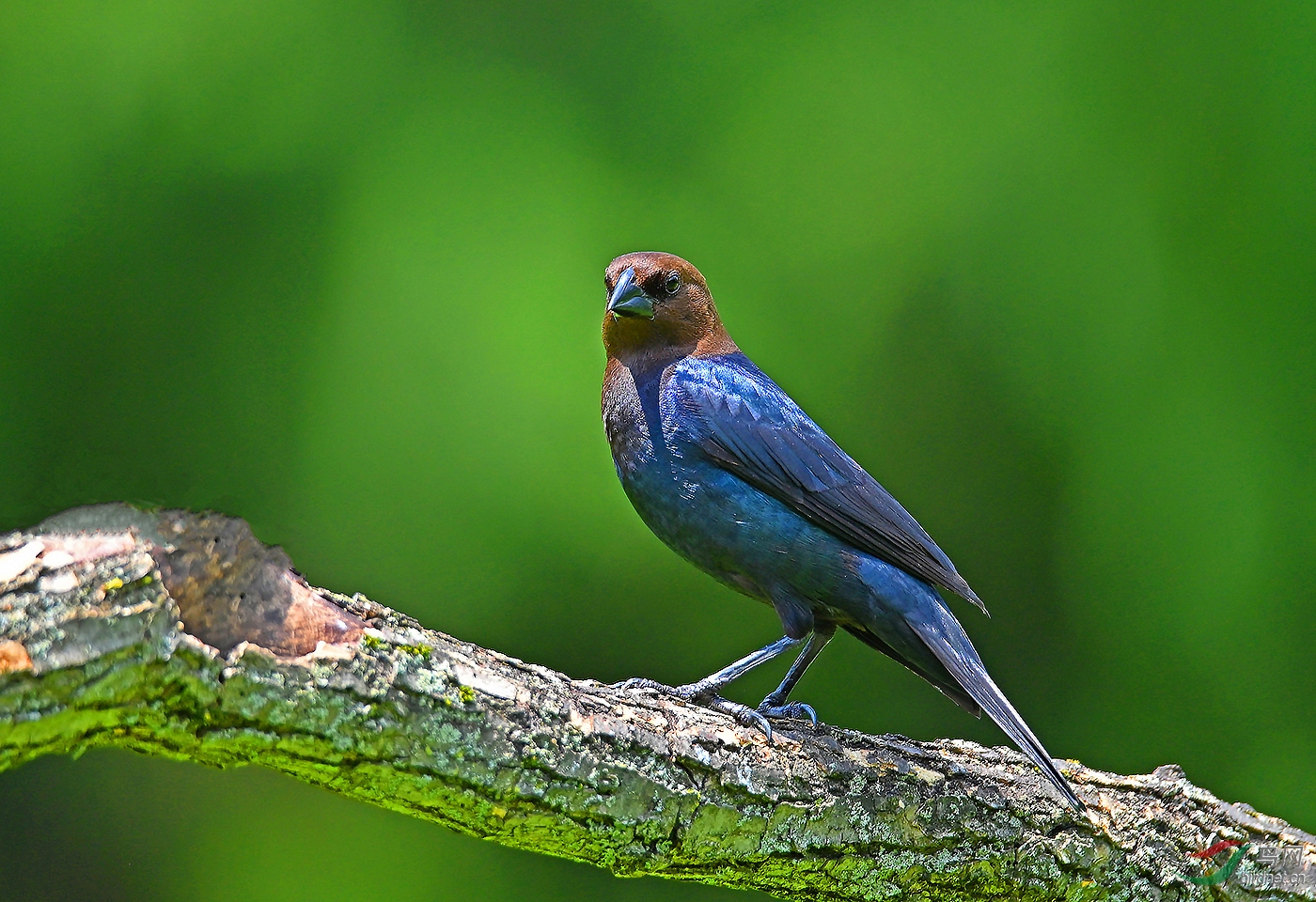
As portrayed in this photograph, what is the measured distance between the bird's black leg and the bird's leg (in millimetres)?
15

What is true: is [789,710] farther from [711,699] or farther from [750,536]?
[750,536]

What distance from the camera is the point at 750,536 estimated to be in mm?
3088

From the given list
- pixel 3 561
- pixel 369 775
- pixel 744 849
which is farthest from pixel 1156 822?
pixel 3 561

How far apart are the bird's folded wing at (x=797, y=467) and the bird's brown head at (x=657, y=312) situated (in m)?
0.16

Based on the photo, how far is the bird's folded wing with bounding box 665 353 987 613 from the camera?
10.2 feet

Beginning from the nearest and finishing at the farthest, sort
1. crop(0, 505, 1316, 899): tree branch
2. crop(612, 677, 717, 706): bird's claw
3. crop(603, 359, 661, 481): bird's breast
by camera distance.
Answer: crop(0, 505, 1316, 899): tree branch → crop(612, 677, 717, 706): bird's claw → crop(603, 359, 661, 481): bird's breast

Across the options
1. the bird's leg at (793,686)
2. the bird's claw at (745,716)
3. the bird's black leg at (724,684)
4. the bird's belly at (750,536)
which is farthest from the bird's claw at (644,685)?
the bird's belly at (750,536)

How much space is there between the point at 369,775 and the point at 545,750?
1.22ft

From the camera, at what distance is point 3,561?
182 cm

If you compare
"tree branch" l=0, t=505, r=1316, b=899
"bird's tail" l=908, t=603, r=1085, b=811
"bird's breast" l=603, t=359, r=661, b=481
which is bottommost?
"tree branch" l=0, t=505, r=1316, b=899

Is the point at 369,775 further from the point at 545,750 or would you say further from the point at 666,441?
the point at 666,441

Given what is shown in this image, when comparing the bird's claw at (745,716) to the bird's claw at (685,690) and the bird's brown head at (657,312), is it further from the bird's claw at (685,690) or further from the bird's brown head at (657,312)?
the bird's brown head at (657,312)

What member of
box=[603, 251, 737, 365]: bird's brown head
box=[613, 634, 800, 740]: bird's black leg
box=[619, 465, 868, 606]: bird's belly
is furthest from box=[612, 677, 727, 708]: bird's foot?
box=[603, 251, 737, 365]: bird's brown head

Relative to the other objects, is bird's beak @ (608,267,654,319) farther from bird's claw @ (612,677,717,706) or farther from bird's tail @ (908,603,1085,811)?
bird's tail @ (908,603,1085,811)
